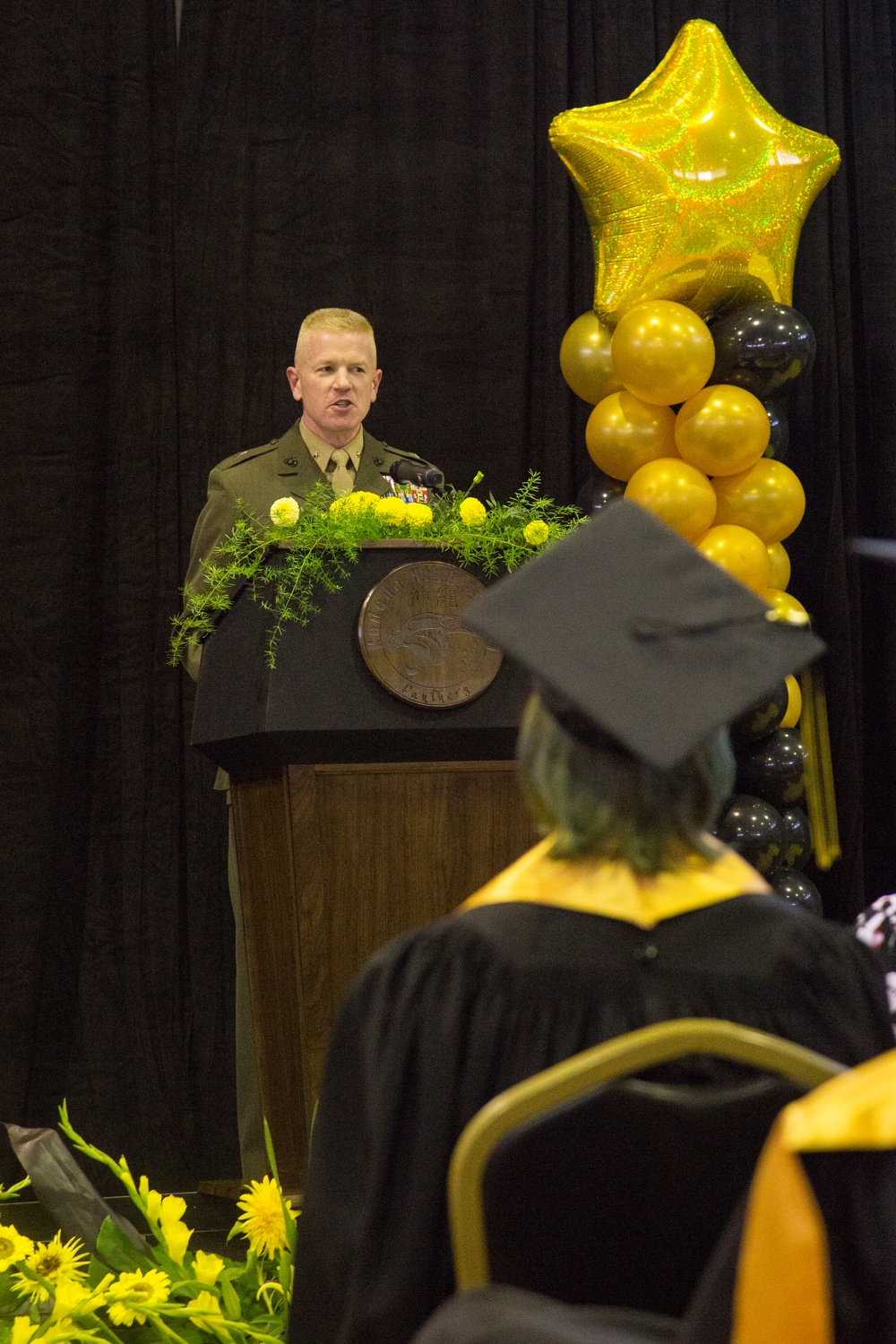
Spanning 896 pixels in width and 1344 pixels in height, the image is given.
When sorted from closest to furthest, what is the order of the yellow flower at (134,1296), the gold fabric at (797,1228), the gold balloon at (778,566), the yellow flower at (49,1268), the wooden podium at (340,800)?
the gold fabric at (797,1228) < the yellow flower at (134,1296) < the yellow flower at (49,1268) < the wooden podium at (340,800) < the gold balloon at (778,566)

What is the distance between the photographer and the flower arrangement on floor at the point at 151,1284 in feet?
7.38

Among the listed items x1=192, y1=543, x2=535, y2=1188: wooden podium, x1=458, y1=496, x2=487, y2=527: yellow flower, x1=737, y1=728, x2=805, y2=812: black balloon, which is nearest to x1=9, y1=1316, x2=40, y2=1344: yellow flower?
x1=192, y1=543, x2=535, y2=1188: wooden podium

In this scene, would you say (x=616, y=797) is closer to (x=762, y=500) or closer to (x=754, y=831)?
(x=754, y=831)

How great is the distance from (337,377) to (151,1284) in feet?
6.75

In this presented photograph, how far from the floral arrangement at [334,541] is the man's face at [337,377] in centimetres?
74

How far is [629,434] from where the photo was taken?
3.91 m

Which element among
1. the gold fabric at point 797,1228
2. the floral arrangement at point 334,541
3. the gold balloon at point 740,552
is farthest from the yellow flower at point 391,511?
the gold fabric at point 797,1228

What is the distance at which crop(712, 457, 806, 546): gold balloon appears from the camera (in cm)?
388

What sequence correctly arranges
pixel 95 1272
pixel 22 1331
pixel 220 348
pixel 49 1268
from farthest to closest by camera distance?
1. pixel 220 348
2. pixel 95 1272
3. pixel 49 1268
4. pixel 22 1331

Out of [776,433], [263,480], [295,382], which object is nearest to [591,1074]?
[263,480]

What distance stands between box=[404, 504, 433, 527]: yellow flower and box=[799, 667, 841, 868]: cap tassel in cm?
180

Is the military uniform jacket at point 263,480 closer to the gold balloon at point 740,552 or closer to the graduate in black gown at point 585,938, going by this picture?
the gold balloon at point 740,552

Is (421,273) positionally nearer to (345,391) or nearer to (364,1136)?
(345,391)

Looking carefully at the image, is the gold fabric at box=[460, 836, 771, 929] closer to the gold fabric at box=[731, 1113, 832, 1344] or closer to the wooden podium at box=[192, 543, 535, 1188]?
the gold fabric at box=[731, 1113, 832, 1344]
